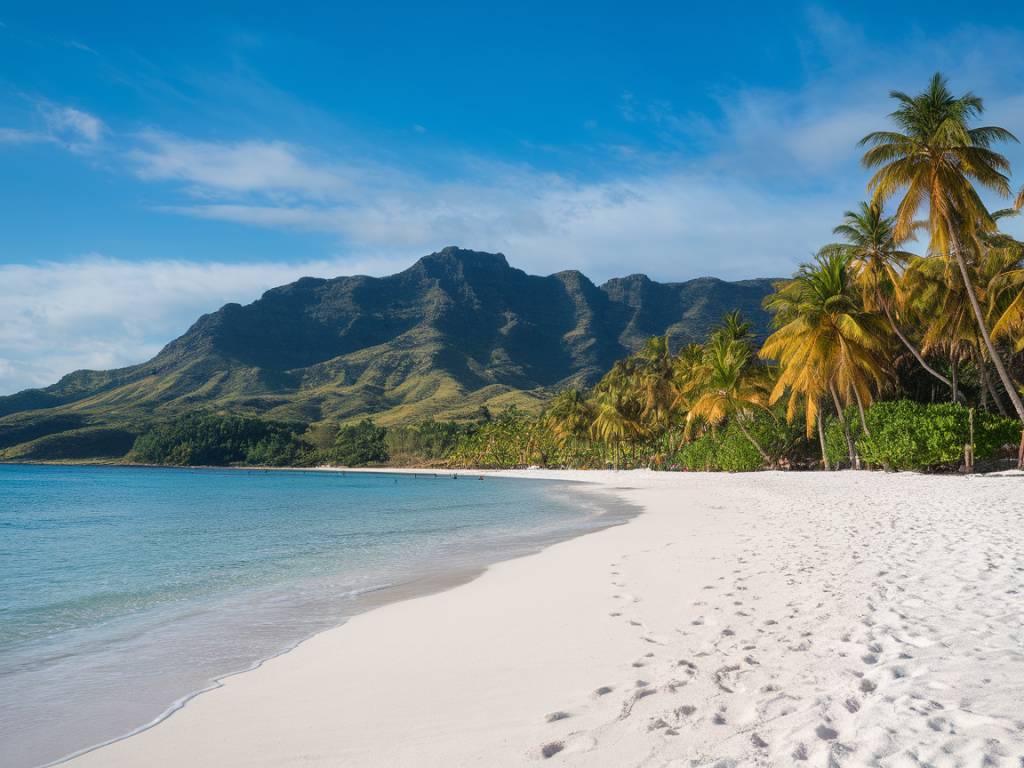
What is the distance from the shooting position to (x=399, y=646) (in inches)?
241

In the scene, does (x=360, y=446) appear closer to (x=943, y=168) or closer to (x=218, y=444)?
(x=218, y=444)

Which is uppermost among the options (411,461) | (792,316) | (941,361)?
(792,316)

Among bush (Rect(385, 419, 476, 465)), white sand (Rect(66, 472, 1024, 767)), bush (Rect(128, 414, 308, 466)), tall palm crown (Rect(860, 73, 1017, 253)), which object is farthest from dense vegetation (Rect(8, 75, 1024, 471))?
bush (Rect(128, 414, 308, 466))

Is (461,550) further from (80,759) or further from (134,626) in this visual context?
(80,759)

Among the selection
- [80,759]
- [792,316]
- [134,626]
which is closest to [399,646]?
[80,759]

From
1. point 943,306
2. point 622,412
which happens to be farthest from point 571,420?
point 943,306

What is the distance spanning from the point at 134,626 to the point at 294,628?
7.21 ft

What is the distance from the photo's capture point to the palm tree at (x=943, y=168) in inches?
819

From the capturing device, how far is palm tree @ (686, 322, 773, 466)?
40.5m

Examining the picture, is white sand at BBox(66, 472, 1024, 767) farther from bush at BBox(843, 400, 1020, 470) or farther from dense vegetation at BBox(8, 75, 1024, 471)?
bush at BBox(843, 400, 1020, 470)

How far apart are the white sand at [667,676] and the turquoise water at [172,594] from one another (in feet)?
2.15

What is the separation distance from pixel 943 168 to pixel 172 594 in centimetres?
2447

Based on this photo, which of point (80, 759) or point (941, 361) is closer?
point (80, 759)

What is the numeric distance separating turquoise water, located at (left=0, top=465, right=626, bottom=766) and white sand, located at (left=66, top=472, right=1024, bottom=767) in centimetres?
66
